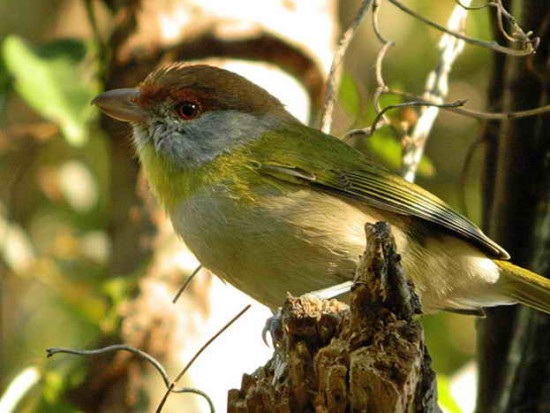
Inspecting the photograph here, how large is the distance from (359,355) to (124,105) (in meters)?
2.15

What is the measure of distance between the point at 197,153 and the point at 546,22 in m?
1.62

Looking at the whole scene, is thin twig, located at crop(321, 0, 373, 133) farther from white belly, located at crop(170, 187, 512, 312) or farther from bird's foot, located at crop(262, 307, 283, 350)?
bird's foot, located at crop(262, 307, 283, 350)

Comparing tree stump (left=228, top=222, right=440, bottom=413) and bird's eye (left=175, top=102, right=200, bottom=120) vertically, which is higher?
bird's eye (left=175, top=102, right=200, bottom=120)

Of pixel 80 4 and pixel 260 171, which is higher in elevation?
pixel 80 4

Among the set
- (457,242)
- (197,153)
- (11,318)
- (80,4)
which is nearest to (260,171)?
(197,153)

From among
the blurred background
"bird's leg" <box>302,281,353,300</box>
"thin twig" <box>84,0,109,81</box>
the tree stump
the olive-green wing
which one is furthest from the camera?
"thin twig" <box>84,0,109,81</box>

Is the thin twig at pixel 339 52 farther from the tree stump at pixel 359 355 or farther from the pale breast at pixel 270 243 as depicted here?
the tree stump at pixel 359 355

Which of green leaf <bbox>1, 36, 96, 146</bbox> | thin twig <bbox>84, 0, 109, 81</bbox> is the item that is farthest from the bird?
thin twig <bbox>84, 0, 109, 81</bbox>

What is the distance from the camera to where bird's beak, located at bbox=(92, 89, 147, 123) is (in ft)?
15.1

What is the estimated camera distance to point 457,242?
175 inches

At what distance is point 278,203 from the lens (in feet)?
13.3

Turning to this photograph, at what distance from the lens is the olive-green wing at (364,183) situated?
13.9 feet

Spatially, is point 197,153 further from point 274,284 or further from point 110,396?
point 110,396

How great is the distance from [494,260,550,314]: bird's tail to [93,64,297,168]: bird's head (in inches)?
48.6
